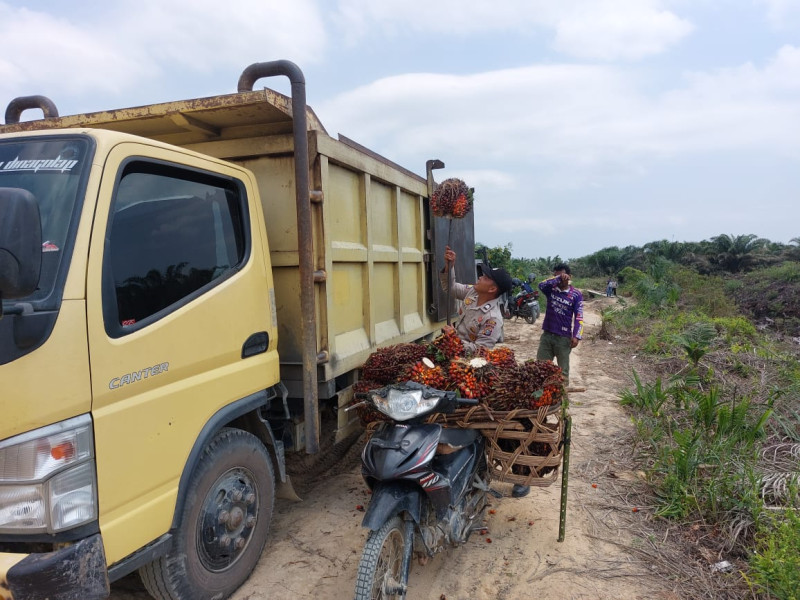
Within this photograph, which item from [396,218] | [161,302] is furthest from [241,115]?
[396,218]

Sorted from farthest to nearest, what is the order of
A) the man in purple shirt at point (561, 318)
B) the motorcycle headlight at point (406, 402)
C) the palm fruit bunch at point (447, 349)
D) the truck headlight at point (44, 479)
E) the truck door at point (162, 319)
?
1. the man in purple shirt at point (561, 318)
2. the palm fruit bunch at point (447, 349)
3. the motorcycle headlight at point (406, 402)
4. the truck door at point (162, 319)
5. the truck headlight at point (44, 479)

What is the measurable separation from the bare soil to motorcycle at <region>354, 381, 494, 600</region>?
0.32 meters

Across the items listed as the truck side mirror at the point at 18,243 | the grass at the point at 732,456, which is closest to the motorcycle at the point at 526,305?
the grass at the point at 732,456

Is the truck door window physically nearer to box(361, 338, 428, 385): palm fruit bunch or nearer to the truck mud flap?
the truck mud flap

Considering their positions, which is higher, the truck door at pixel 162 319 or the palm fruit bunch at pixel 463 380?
the truck door at pixel 162 319

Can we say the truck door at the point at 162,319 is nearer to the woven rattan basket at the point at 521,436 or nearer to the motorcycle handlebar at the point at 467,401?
the motorcycle handlebar at the point at 467,401

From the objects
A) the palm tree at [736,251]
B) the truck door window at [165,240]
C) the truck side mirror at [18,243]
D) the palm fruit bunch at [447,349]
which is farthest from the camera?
the palm tree at [736,251]

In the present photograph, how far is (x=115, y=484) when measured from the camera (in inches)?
80.9

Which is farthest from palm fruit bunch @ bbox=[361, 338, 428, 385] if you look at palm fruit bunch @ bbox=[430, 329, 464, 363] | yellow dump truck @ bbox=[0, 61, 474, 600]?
yellow dump truck @ bbox=[0, 61, 474, 600]

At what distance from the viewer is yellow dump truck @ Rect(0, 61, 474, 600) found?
185 cm

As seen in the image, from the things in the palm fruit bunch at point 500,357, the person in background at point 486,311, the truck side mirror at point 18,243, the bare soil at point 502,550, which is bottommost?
the bare soil at point 502,550

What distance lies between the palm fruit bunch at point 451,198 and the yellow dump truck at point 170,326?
97cm

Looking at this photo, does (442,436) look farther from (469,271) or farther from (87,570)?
(469,271)

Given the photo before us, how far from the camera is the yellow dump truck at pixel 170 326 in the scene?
1.85 metres
